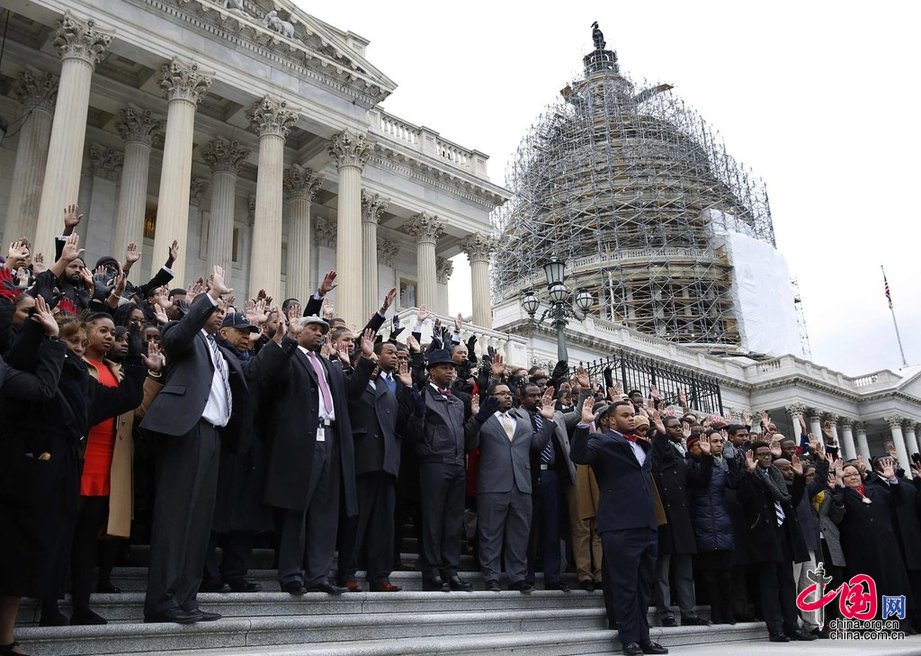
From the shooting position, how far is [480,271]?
93.6 feet

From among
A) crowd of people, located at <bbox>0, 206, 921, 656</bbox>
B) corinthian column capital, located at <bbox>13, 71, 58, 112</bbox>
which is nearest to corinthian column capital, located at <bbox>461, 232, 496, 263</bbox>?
corinthian column capital, located at <bbox>13, 71, 58, 112</bbox>

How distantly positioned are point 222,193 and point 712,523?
18.0 m

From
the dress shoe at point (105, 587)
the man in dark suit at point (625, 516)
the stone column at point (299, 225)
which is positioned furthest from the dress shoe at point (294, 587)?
the stone column at point (299, 225)

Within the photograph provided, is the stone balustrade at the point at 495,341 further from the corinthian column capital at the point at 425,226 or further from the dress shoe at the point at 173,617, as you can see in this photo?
the dress shoe at the point at 173,617

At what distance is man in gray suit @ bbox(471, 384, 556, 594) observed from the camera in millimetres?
7027

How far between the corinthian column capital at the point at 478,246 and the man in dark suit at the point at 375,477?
21.8 meters

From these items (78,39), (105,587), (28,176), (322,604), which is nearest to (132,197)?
(28,176)

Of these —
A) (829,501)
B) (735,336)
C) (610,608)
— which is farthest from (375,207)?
(735,336)

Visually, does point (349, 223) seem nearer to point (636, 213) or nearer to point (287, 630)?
point (287, 630)

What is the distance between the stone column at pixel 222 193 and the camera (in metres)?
21.3

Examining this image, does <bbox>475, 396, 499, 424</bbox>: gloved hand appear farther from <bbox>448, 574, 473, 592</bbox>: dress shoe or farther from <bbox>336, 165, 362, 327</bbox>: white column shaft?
<bbox>336, 165, 362, 327</bbox>: white column shaft

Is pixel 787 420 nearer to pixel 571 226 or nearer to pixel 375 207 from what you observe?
pixel 571 226

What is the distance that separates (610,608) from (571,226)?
156ft

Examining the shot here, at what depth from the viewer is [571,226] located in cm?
5294
